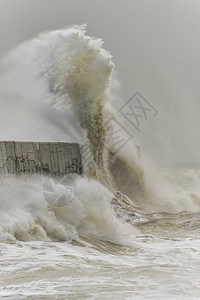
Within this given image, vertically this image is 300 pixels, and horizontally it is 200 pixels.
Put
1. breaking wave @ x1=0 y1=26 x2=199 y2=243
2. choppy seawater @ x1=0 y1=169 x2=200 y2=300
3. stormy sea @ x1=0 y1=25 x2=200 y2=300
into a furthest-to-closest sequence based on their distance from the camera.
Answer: breaking wave @ x1=0 y1=26 x2=199 y2=243, stormy sea @ x1=0 y1=25 x2=200 y2=300, choppy seawater @ x1=0 y1=169 x2=200 y2=300

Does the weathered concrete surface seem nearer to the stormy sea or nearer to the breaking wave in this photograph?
the stormy sea

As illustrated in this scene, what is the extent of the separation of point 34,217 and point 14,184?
3.73 ft

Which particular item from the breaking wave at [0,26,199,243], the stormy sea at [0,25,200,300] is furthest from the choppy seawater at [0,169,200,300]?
the breaking wave at [0,26,199,243]

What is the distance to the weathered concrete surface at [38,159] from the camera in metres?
9.00

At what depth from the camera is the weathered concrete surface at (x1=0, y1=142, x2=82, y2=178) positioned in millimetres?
9000

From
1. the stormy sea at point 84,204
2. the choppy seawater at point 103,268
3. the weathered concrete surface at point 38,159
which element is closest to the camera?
the choppy seawater at point 103,268

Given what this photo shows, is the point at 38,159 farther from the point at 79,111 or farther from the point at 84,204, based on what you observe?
the point at 79,111

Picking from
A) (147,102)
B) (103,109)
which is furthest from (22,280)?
(147,102)

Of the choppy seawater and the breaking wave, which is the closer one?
the choppy seawater

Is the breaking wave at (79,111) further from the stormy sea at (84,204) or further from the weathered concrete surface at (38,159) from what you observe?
the weathered concrete surface at (38,159)

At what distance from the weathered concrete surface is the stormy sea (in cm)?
23

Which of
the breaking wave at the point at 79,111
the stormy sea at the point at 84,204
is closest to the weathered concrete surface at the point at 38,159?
the stormy sea at the point at 84,204

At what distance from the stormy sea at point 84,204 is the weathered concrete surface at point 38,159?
0.23 meters

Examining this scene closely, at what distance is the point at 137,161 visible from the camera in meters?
14.5
